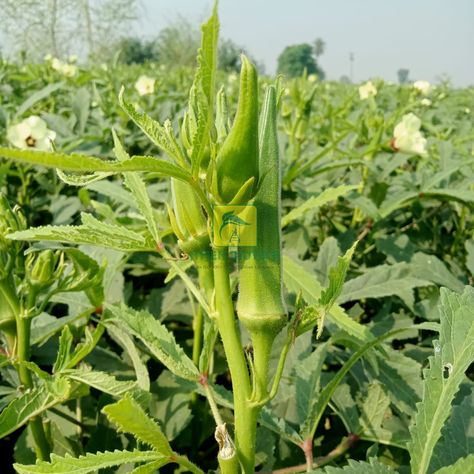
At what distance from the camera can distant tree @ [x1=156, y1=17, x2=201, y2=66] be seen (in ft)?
73.6

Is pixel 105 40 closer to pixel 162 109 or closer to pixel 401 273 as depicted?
pixel 162 109

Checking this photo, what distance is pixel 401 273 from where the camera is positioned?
107cm

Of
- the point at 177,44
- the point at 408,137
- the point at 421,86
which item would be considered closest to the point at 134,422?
the point at 408,137

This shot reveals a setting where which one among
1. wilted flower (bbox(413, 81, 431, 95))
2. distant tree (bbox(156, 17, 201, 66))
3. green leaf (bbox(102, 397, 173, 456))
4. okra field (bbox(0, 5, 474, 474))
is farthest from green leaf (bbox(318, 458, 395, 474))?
distant tree (bbox(156, 17, 201, 66))

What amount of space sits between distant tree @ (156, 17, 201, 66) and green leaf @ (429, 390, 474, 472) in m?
21.3

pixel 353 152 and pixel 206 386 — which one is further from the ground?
pixel 353 152

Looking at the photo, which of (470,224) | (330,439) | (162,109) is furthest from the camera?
(162,109)

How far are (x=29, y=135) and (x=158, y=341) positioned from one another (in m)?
1.45

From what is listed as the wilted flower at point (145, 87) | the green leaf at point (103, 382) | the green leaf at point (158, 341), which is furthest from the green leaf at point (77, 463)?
the wilted flower at point (145, 87)

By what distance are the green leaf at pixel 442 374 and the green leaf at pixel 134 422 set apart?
8.9 inches

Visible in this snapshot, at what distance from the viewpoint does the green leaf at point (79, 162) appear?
0.40 m

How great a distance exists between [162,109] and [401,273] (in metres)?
1.70

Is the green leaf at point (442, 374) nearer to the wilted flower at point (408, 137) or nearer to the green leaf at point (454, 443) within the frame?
the green leaf at point (454, 443)

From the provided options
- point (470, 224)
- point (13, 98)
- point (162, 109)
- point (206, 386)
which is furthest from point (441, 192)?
point (13, 98)
